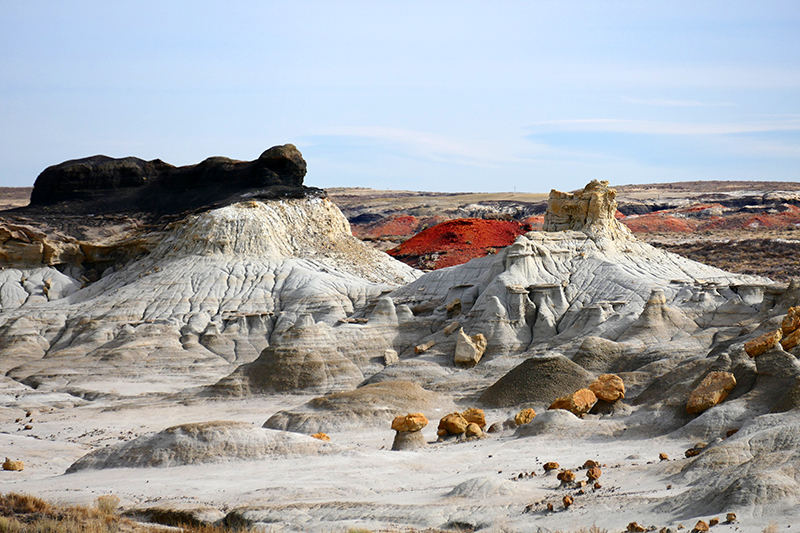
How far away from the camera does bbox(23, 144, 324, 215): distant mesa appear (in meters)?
70.9

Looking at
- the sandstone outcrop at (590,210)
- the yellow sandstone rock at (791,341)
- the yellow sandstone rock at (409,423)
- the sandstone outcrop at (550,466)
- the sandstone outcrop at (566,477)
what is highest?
the sandstone outcrop at (590,210)

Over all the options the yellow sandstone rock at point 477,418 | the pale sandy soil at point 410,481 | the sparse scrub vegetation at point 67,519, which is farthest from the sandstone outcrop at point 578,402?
the sparse scrub vegetation at point 67,519

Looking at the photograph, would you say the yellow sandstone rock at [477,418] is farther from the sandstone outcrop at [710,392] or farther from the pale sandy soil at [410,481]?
the sandstone outcrop at [710,392]

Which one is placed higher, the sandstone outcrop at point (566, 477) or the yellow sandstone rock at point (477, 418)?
the sandstone outcrop at point (566, 477)

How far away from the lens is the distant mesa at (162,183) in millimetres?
70875

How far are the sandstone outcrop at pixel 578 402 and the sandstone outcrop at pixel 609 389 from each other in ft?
0.84

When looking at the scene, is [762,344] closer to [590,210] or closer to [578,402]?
[578,402]

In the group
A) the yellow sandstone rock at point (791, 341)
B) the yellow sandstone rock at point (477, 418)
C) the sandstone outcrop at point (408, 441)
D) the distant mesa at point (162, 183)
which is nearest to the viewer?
the sandstone outcrop at point (408, 441)

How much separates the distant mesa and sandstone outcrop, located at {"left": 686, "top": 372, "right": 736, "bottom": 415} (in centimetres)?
4813

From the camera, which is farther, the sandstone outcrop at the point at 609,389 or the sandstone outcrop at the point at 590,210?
the sandstone outcrop at the point at 590,210

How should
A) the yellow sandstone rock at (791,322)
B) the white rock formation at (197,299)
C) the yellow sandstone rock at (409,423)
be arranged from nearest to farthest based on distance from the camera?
the yellow sandstone rock at (409,423) → the yellow sandstone rock at (791,322) → the white rock formation at (197,299)

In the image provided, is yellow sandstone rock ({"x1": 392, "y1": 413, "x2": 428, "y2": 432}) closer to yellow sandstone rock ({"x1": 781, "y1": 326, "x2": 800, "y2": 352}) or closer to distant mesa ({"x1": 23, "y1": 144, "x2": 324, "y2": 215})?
yellow sandstone rock ({"x1": 781, "y1": 326, "x2": 800, "y2": 352})

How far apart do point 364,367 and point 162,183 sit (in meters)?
39.5

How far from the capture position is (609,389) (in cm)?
2898
